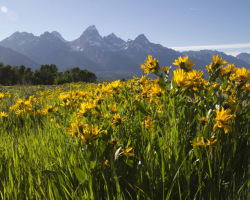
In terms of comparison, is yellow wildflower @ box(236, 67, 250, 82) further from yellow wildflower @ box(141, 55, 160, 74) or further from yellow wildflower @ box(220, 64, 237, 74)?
yellow wildflower @ box(141, 55, 160, 74)

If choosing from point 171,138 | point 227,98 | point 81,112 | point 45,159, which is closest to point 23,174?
point 45,159

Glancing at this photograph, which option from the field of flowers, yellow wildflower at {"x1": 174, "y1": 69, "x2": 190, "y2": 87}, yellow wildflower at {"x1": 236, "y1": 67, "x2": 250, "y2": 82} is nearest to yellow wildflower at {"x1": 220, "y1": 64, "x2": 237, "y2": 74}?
the field of flowers

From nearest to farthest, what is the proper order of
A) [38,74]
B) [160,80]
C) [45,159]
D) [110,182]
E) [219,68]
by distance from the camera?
[110,182], [45,159], [160,80], [219,68], [38,74]

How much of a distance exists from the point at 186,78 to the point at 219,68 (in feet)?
1.38

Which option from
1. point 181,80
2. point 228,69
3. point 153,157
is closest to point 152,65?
point 181,80

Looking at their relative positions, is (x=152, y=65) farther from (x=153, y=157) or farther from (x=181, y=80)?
(x=153, y=157)

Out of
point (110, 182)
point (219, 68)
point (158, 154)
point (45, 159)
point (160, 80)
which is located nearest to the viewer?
point (110, 182)

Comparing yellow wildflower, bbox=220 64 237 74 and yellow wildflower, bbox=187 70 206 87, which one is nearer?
yellow wildflower, bbox=187 70 206 87

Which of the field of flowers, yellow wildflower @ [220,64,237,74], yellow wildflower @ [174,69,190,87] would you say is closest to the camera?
the field of flowers

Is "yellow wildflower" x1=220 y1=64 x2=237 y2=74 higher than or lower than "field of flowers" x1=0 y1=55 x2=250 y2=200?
higher

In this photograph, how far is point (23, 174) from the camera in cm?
138

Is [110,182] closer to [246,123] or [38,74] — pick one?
[246,123]

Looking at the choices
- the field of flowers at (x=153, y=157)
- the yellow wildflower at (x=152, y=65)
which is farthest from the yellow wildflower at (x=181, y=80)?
the yellow wildflower at (x=152, y=65)

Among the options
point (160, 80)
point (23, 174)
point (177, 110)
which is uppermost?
point (160, 80)
